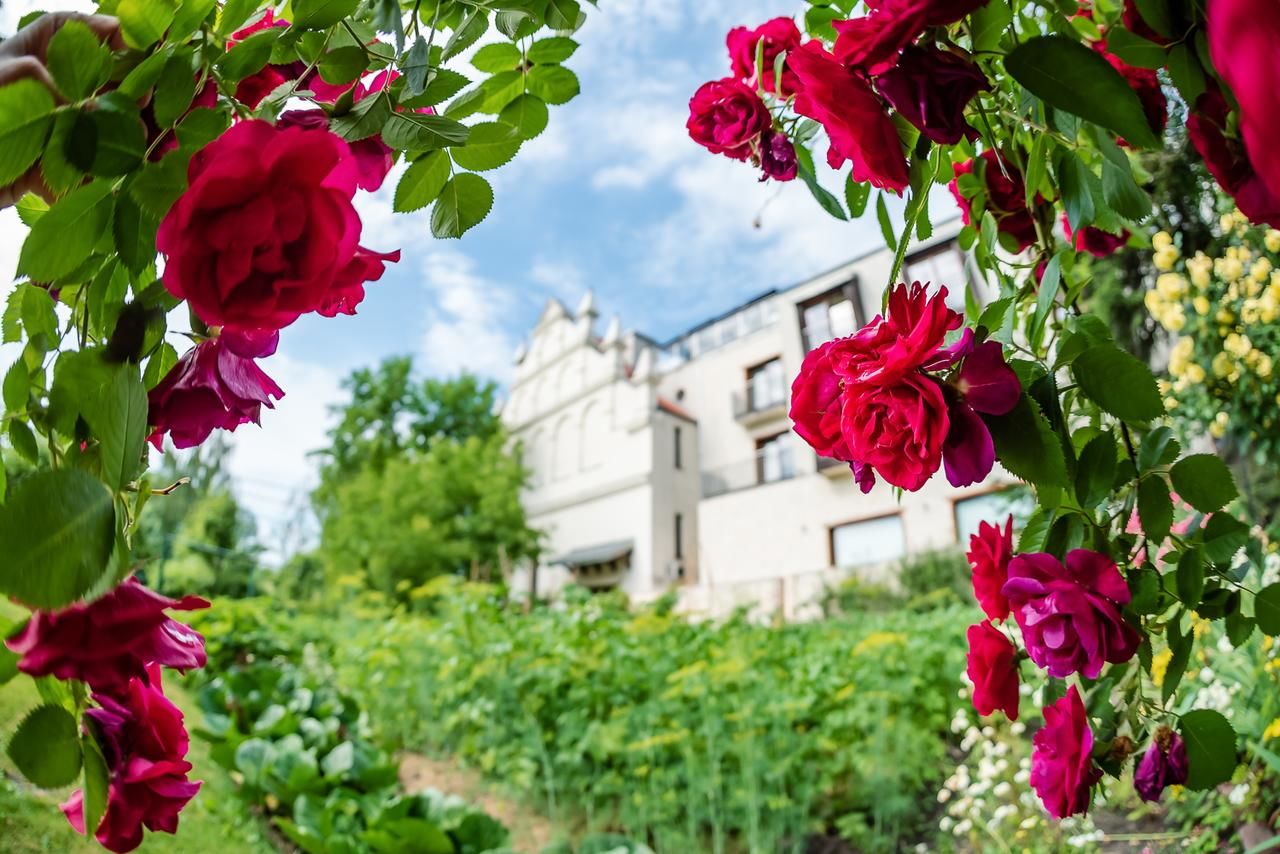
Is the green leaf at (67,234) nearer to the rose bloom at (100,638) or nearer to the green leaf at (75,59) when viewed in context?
the green leaf at (75,59)

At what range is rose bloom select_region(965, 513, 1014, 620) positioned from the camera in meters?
0.74

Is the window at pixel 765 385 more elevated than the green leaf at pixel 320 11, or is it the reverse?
the window at pixel 765 385

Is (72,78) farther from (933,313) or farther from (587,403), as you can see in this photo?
(587,403)

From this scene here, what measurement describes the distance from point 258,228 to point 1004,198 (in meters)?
0.80

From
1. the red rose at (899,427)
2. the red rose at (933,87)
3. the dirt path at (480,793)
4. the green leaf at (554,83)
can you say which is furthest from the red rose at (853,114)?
the dirt path at (480,793)

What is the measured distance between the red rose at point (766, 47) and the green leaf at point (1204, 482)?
0.53 meters

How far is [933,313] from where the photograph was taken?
0.52 m

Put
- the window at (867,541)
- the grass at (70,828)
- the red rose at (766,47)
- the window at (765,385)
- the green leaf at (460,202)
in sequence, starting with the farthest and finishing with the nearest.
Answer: the window at (765,385), the window at (867,541), the grass at (70,828), the red rose at (766,47), the green leaf at (460,202)

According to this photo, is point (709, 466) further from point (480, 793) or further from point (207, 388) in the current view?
point (207, 388)

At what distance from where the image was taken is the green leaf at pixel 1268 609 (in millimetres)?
682

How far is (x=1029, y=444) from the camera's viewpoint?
0.54 meters

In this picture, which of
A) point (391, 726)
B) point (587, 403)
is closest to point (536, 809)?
point (391, 726)

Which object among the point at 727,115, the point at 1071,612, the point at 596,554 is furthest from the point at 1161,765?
the point at 596,554

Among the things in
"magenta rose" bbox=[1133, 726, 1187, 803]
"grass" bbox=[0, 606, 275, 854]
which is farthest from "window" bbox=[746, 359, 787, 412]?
"magenta rose" bbox=[1133, 726, 1187, 803]
